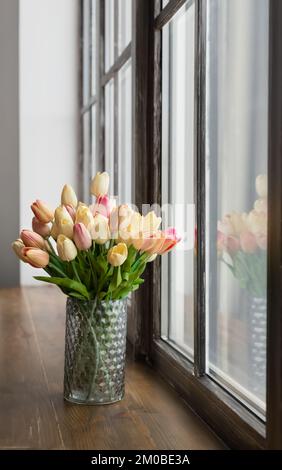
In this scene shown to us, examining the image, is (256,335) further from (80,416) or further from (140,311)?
(140,311)

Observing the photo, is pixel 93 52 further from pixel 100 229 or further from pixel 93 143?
pixel 100 229

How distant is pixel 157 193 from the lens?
1755 millimetres

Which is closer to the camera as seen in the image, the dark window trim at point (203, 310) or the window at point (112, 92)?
the dark window trim at point (203, 310)

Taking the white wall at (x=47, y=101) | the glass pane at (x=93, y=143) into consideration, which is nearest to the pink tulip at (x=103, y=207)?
the glass pane at (x=93, y=143)

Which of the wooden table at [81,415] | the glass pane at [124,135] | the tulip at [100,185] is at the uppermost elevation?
the glass pane at [124,135]

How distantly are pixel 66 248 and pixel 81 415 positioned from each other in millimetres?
321

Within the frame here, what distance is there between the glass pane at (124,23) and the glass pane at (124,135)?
0.29ft

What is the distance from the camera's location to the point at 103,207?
133 centimetres

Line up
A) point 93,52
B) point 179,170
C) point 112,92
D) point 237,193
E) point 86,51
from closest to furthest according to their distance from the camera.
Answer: point 237,193, point 179,170, point 112,92, point 93,52, point 86,51

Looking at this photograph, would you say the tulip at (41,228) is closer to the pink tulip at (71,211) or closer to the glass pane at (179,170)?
the pink tulip at (71,211)

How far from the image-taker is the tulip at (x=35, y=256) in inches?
50.8

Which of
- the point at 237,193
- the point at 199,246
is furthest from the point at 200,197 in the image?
the point at 237,193

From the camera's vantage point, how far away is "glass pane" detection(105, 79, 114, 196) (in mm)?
2723

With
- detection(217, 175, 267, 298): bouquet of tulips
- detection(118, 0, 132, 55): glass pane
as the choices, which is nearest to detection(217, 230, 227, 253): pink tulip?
detection(217, 175, 267, 298): bouquet of tulips
